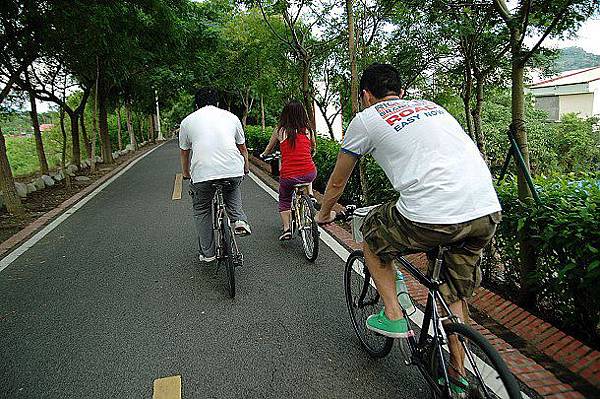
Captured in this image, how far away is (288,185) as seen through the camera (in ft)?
20.0

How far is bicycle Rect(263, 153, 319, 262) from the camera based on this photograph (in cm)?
556

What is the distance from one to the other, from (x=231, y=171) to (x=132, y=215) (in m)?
4.59

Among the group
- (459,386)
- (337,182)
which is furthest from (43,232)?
(459,386)

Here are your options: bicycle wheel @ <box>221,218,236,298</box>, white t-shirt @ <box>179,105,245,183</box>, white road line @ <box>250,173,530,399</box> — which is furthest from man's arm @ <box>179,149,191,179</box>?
white road line @ <box>250,173,530,399</box>

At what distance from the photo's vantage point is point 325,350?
3.68 m

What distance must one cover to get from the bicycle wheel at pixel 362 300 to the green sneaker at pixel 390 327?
436 mm

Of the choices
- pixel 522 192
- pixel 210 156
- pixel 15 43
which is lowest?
pixel 522 192

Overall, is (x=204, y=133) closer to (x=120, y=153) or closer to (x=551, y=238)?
(x=551, y=238)

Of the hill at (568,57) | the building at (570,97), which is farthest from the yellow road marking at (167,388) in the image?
the building at (570,97)

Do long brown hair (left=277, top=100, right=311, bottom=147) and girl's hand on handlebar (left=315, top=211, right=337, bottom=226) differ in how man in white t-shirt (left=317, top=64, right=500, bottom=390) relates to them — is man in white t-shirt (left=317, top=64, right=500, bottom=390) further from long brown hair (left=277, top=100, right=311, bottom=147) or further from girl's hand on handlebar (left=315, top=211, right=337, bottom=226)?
long brown hair (left=277, top=100, right=311, bottom=147)

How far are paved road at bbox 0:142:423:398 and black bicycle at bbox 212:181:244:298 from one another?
28 cm

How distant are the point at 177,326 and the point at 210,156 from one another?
5.79 ft

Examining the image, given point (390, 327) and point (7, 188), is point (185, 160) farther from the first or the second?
point (7, 188)

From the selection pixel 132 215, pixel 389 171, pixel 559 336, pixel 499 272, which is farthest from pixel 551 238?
pixel 132 215
